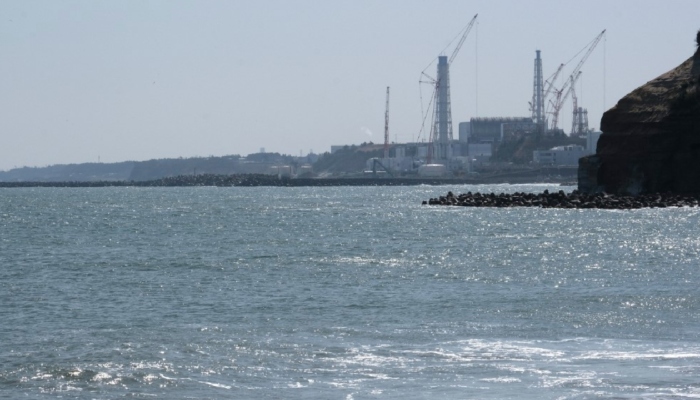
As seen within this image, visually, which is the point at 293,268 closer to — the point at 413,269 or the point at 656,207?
the point at 413,269

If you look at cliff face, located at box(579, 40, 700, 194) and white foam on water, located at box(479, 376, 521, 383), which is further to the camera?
cliff face, located at box(579, 40, 700, 194)

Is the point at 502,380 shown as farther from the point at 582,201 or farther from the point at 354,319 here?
the point at 582,201

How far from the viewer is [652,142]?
244ft

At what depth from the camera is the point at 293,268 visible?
33.3 metres

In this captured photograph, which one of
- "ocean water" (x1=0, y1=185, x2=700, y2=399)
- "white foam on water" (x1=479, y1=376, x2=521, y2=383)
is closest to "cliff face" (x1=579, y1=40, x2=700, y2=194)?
"ocean water" (x1=0, y1=185, x2=700, y2=399)

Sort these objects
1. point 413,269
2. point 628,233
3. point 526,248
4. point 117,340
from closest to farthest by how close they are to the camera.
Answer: point 117,340
point 413,269
point 526,248
point 628,233

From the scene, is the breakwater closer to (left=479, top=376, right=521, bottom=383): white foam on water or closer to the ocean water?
the ocean water

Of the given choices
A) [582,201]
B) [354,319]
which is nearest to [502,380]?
[354,319]

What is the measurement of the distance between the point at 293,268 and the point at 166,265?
4098 mm

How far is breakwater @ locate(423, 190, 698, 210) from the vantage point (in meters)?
69.6

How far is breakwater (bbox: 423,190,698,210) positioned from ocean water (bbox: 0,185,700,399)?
25166 mm

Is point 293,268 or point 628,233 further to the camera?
point 628,233

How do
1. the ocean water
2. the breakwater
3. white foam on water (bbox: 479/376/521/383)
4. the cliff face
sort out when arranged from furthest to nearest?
the cliff face → the breakwater → the ocean water → white foam on water (bbox: 479/376/521/383)

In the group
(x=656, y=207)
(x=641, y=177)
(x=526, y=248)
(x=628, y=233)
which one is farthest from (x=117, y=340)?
(x=641, y=177)
